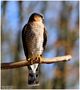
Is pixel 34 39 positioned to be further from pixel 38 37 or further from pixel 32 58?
pixel 32 58

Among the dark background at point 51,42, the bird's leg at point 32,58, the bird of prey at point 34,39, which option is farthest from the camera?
the dark background at point 51,42

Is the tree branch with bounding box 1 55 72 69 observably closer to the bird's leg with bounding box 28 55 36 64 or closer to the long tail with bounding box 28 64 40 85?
the bird's leg with bounding box 28 55 36 64

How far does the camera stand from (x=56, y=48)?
4.58 meters

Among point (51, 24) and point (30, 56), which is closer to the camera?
point (30, 56)

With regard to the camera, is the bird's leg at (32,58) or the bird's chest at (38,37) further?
the bird's chest at (38,37)

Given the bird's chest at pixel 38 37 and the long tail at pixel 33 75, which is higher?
the bird's chest at pixel 38 37

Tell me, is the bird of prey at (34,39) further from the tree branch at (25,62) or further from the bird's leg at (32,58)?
the tree branch at (25,62)

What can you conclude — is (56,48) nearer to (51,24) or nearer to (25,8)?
(51,24)

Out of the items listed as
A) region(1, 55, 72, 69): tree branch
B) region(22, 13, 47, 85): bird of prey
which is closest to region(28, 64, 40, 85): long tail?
region(22, 13, 47, 85): bird of prey

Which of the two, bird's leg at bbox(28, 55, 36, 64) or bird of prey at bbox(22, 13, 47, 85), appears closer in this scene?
bird's leg at bbox(28, 55, 36, 64)

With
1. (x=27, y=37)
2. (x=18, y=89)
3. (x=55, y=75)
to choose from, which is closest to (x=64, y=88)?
(x=55, y=75)

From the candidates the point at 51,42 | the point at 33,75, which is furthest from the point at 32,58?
the point at 51,42

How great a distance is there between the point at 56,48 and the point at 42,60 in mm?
2537

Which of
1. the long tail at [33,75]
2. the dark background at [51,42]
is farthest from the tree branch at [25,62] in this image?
the dark background at [51,42]
